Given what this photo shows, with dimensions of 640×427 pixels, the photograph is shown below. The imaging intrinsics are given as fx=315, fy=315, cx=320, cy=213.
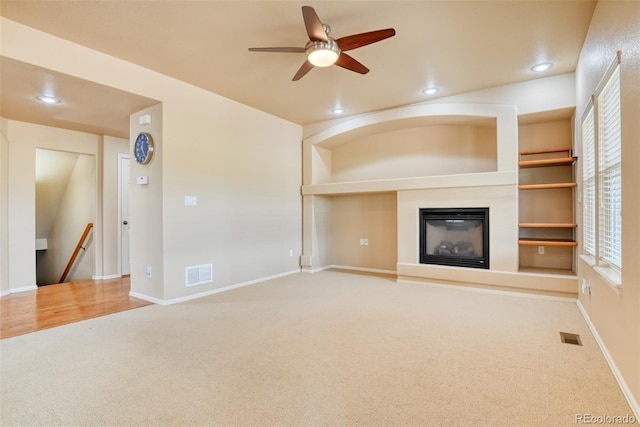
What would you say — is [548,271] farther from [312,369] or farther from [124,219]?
[124,219]

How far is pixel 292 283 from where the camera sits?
190 inches

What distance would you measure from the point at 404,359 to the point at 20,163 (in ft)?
18.8

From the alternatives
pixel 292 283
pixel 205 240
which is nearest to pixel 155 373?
pixel 205 240

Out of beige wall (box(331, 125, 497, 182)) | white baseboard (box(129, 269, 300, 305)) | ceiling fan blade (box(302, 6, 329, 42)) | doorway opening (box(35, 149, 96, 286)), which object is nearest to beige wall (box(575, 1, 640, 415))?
ceiling fan blade (box(302, 6, 329, 42))

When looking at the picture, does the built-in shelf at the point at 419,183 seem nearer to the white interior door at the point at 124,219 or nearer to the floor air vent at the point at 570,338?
the floor air vent at the point at 570,338

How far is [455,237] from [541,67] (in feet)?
7.69

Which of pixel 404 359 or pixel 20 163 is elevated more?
pixel 20 163

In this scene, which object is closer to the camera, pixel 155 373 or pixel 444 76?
pixel 155 373

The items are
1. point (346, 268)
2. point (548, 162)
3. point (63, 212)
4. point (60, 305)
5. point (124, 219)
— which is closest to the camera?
point (60, 305)

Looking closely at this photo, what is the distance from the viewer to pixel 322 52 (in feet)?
8.97

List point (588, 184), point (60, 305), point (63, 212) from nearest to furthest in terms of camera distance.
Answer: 1. point (588, 184)
2. point (60, 305)
3. point (63, 212)

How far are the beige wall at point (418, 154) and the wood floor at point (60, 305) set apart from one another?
4.11 metres

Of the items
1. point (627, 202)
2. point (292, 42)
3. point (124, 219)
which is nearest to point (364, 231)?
point (292, 42)

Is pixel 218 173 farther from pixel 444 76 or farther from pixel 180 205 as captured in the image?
pixel 444 76
